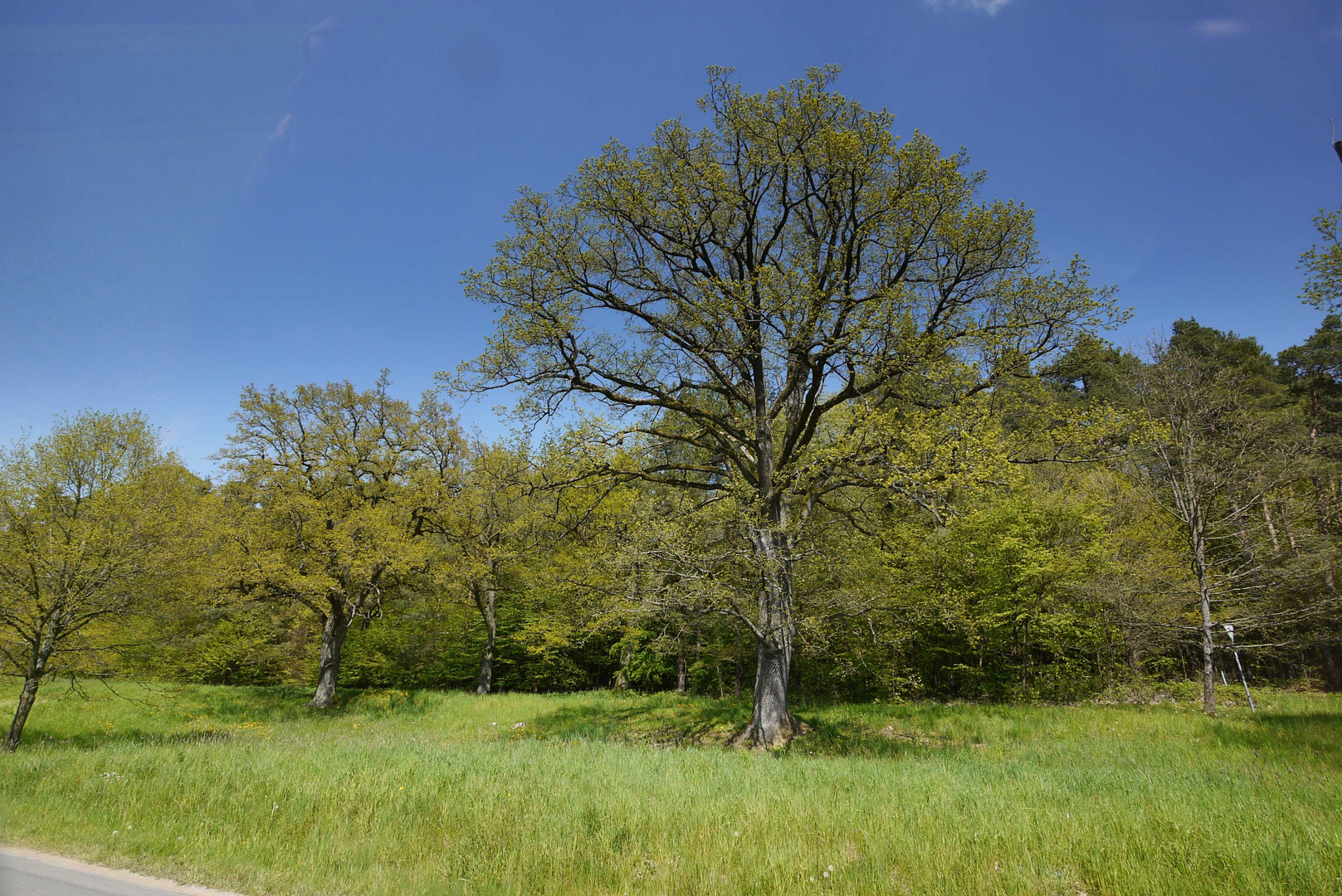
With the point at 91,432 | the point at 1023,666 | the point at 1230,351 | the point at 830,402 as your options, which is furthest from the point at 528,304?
the point at 1230,351

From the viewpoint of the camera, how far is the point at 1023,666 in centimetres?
1723

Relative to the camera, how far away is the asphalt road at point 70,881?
4.18 meters

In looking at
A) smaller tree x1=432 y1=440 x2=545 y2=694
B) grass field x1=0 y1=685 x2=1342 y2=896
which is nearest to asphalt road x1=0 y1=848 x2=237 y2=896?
grass field x1=0 y1=685 x2=1342 y2=896

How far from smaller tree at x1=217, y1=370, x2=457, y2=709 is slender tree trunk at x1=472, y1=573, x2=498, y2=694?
2.82 m

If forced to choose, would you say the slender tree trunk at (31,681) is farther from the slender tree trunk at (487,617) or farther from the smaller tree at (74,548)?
the slender tree trunk at (487,617)

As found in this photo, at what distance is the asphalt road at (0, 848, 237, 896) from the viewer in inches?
165

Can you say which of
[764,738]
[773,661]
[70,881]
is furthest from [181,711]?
[773,661]

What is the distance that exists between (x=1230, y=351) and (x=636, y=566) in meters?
38.6

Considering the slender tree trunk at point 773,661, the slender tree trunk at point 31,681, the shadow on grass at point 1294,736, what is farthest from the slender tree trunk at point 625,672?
the shadow on grass at point 1294,736

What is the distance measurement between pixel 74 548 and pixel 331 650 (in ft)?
32.7

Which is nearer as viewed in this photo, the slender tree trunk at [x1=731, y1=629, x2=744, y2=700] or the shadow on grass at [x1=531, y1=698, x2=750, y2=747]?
the shadow on grass at [x1=531, y1=698, x2=750, y2=747]

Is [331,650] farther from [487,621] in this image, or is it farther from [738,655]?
[738,655]

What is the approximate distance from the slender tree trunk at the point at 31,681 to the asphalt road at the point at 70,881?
11.5 m

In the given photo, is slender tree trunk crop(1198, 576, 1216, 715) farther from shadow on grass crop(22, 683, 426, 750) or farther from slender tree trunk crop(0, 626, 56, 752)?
slender tree trunk crop(0, 626, 56, 752)
